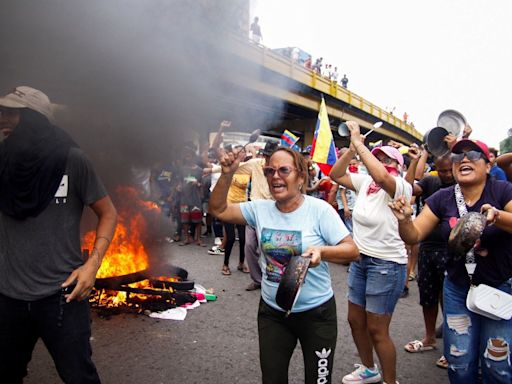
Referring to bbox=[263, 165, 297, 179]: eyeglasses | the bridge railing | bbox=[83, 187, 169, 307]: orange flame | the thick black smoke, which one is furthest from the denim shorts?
the bridge railing

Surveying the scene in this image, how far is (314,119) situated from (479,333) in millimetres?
22521

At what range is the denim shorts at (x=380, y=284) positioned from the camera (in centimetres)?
266

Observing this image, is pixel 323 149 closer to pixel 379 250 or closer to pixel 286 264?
pixel 379 250

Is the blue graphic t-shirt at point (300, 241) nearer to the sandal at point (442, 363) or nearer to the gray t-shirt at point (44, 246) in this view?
the gray t-shirt at point (44, 246)

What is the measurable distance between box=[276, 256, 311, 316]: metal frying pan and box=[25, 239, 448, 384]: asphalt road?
1605mm

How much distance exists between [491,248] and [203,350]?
242 centimetres

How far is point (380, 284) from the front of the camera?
2686 mm

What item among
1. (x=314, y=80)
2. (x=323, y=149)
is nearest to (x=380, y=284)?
(x=323, y=149)

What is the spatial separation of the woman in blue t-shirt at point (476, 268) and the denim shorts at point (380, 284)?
403 millimetres

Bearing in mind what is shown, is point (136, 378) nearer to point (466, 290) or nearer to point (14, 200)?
point (14, 200)

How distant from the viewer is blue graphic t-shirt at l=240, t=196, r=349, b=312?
6.56 ft

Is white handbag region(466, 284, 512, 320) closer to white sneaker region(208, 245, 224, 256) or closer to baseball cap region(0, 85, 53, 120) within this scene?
baseball cap region(0, 85, 53, 120)

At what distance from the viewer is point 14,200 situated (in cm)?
189

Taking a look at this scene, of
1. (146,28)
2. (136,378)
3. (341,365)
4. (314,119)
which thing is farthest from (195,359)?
(314,119)
